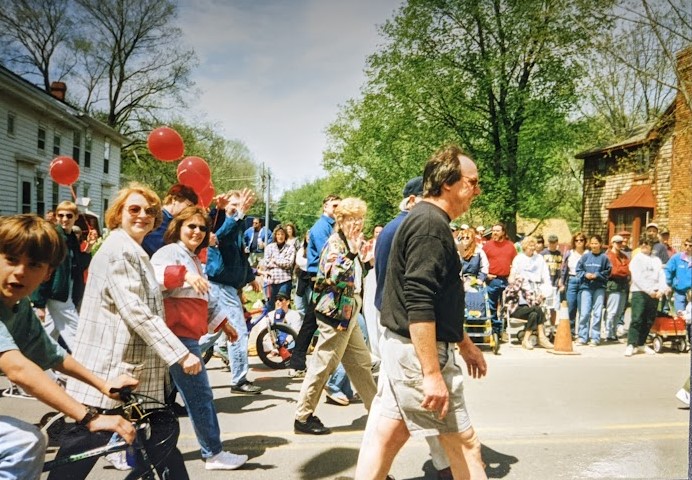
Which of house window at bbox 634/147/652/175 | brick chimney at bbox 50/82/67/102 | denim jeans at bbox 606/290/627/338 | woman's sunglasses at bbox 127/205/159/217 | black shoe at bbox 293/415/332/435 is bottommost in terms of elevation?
black shoe at bbox 293/415/332/435

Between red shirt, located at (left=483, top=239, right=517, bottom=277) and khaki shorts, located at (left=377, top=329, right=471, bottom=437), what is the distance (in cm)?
757

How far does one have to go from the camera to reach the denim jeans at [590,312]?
970cm

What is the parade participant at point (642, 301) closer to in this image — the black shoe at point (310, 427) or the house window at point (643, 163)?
the black shoe at point (310, 427)

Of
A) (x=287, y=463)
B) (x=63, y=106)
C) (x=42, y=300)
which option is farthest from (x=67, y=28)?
(x=63, y=106)

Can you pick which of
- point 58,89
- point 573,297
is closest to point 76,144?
point 58,89

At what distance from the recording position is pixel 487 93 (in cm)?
2528

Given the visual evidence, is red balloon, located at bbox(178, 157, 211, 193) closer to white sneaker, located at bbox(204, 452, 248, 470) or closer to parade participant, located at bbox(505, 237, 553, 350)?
white sneaker, located at bbox(204, 452, 248, 470)

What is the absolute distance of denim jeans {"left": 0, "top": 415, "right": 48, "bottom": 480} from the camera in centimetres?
182

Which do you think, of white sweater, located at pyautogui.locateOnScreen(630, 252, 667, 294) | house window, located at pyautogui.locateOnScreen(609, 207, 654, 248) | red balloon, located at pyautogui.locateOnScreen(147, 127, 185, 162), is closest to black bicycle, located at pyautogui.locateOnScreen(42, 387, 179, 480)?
red balloon, located at pyautogui.locateOnScreen(147, 127, 185, 162)

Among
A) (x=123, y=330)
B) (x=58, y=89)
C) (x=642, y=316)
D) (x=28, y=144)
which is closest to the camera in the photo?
(x=123, y=330)

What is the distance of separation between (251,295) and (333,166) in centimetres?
2842

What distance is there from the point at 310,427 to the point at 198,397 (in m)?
1.42

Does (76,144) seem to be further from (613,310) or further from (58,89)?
(613,310)

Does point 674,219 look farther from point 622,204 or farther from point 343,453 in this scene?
point 343,453
